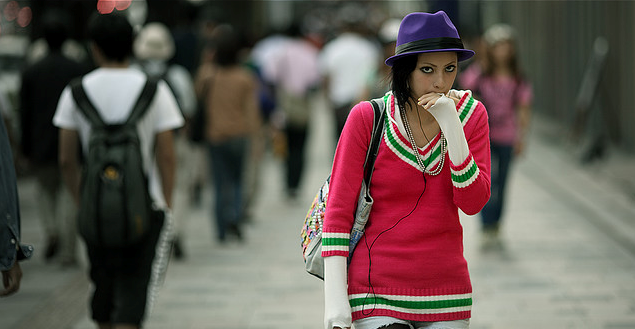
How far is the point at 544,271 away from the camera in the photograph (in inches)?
299

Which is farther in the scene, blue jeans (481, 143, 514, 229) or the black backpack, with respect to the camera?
blue jeans (481, 143, 514, 229)

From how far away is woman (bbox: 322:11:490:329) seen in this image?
3.03 metres

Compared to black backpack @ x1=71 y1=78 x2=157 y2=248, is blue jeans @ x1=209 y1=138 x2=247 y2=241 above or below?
below

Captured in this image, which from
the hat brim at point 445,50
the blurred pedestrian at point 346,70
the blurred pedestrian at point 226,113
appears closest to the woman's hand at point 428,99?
the hat brim at point 445,50

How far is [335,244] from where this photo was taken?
305 centimetres

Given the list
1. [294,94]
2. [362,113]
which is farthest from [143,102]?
[294,94]

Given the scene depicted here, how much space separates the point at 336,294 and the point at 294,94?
27.8 feet

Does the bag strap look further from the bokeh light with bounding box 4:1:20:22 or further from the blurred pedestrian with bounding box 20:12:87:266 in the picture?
the bokeh light with bounding box 4:1:20:22

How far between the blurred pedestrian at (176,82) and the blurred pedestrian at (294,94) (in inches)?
70.8

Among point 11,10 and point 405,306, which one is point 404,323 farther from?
point 11,10

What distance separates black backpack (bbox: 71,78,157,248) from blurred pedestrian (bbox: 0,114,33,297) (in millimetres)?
681

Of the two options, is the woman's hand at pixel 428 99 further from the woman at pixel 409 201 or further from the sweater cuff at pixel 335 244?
the sweater cuff at pixel 335 244

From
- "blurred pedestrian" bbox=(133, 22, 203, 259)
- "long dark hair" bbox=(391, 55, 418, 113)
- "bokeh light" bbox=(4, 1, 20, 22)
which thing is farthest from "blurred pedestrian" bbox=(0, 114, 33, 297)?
"bokeh light" bbox=(4, 1, 20, 22)

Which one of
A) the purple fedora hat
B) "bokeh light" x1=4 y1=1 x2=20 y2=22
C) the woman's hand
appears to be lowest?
the woman's hand
